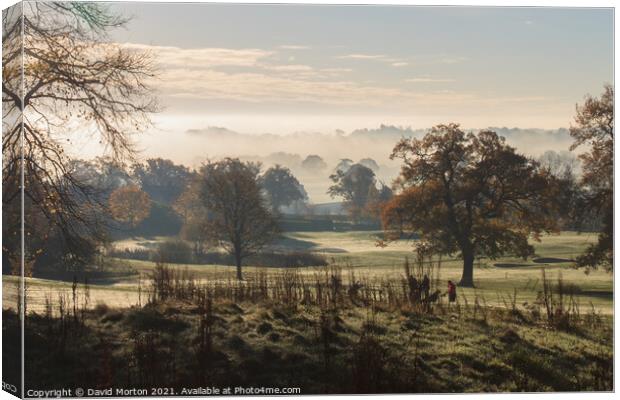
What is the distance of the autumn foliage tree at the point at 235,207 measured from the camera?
20438mm

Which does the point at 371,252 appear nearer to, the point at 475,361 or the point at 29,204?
the point at 475,361

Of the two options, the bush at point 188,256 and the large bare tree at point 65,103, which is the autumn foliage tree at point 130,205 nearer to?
the large bare tree at point 65,103

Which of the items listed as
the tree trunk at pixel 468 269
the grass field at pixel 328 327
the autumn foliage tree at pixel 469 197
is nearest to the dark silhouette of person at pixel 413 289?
the grass field at pixel 328 327

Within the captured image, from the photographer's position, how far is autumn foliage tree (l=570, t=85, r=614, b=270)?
21.1 m

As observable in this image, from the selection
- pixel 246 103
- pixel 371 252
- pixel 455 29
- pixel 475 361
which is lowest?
pixel 475 361

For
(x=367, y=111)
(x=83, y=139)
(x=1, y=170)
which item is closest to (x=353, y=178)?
(x=367, y=111)

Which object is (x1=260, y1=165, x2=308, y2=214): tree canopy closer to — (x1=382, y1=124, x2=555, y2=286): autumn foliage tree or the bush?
the bush

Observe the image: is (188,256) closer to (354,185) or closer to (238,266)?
(238,266)

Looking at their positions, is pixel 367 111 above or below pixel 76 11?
below

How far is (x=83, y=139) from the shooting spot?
19.7m

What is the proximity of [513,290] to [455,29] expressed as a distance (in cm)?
485

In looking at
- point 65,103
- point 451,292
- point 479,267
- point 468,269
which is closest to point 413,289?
point 451,292

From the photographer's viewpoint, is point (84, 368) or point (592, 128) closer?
point (84, 368)

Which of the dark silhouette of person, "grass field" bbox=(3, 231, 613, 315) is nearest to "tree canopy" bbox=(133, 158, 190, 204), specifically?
"grass field" bbox=(3, 231, 613, 315)
